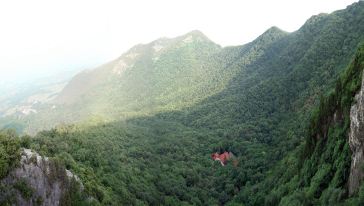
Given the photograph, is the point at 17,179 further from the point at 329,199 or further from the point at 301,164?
the point at 301,164

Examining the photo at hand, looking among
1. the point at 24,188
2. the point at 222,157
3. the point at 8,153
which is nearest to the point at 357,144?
the point at 24,188

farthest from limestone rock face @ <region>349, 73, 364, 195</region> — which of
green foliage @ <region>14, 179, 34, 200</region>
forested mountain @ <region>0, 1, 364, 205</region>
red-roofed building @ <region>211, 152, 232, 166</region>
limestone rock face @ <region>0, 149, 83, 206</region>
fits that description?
red-roofed building @ <region>211, 152, 232, 166</region>

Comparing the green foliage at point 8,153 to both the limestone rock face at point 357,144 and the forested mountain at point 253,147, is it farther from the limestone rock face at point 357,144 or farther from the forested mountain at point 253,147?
the limestone rock face at point 357,144

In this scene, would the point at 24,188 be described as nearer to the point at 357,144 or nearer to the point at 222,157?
the point at 357,144

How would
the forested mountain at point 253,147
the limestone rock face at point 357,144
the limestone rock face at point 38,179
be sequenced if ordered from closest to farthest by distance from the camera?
1. the limestone rock face at point 357,144
2. the limestone rock face at point 38,179
3. the forested mountain at point 253,147

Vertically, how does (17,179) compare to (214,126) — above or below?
above

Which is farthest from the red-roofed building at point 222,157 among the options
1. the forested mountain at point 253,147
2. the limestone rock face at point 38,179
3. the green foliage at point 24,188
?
the green foliage at point 24,188

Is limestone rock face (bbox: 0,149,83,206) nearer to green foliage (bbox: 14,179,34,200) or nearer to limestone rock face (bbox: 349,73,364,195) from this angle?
green foliage (bbox: 14,179,34,200)

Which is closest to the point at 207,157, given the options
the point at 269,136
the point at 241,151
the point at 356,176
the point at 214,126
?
the point at 241,151
